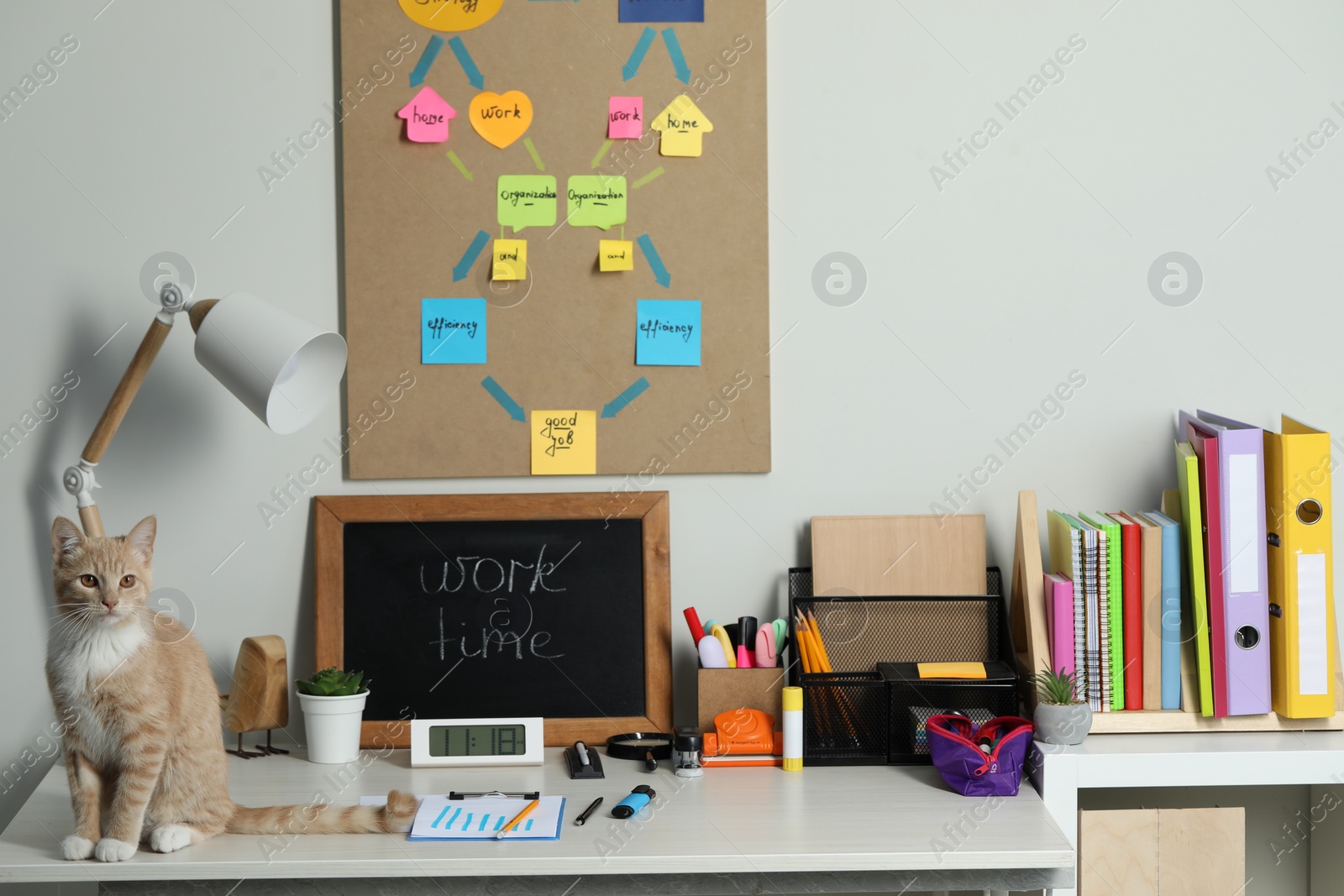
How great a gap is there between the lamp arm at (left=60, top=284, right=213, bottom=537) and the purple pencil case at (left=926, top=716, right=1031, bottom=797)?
1107mm

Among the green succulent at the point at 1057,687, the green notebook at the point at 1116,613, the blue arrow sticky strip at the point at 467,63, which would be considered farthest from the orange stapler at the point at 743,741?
the blue arrow sticky strip at the point at 467,63

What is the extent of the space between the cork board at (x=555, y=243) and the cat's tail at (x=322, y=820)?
498 mm

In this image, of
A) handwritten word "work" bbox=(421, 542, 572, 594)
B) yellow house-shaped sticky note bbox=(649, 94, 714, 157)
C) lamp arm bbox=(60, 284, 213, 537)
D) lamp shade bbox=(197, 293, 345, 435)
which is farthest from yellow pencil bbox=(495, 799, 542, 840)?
yellow house-shaped sticky note bbox=(649, 94, 714, 157)

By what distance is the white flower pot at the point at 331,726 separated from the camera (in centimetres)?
132

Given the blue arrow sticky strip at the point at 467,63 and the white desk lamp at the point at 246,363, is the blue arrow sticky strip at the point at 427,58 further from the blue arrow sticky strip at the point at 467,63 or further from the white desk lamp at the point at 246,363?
the white desk lamp at the point at 246,363

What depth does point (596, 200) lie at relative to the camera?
142cm

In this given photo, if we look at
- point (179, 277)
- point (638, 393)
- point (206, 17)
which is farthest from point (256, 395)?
point (206, 17)

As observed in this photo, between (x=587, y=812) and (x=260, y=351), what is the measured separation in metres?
0.68

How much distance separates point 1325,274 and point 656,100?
1021 mm

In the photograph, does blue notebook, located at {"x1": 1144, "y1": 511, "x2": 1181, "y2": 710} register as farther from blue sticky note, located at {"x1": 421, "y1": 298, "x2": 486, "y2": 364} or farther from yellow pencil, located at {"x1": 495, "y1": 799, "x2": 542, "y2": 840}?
blue sticky note, located at {"x1": 421, "y1": 298, "x2": 486, "y2": 364}

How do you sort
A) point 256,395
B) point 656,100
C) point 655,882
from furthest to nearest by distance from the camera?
point 656,100
point 256,395
point 655,882

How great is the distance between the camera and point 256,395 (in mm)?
1211

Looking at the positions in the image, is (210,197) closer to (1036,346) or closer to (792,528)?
(792,528)

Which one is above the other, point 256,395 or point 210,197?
point 210,197
